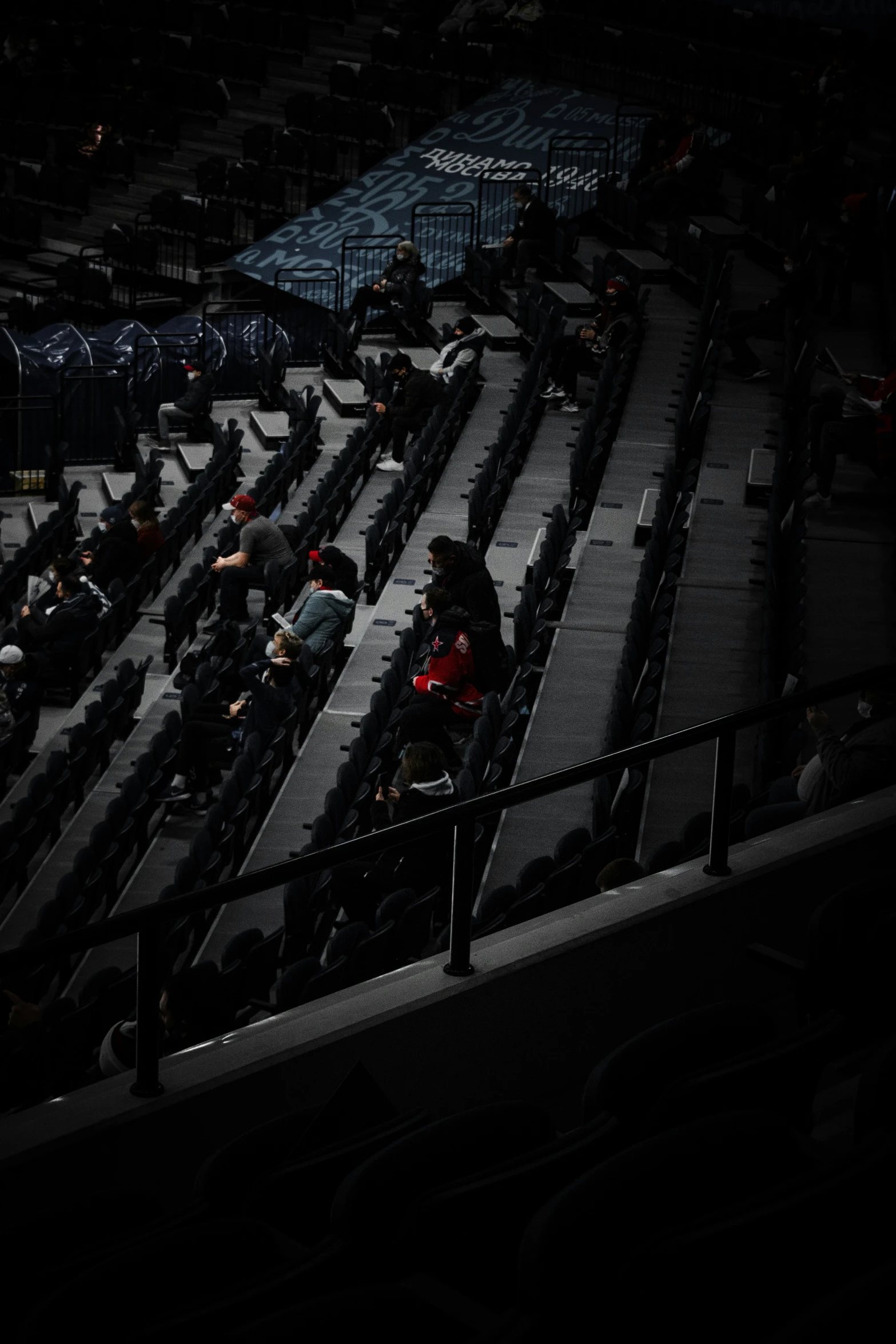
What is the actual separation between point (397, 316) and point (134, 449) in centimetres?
333

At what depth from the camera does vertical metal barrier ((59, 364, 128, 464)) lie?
46.4 ft

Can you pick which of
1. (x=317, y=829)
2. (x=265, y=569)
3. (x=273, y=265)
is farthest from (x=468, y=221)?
(x=317, y=829)

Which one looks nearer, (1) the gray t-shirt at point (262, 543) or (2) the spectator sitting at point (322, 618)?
(2) the spectator sitting at point (322, 618)

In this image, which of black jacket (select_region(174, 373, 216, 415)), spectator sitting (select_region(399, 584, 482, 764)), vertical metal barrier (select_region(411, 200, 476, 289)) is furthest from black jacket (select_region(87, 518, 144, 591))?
vertical metal barrier (select_region(411, 200, 476, 289))

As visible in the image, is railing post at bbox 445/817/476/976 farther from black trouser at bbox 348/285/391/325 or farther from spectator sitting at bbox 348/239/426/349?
black trouser at bbox 348/285/391/325

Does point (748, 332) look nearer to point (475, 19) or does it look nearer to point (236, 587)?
point (236, 587)

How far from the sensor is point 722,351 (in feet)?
44.3

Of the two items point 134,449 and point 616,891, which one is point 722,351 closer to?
point 134,449

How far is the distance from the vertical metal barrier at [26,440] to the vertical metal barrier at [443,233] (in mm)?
4521

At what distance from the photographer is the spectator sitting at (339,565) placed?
9310 millimetres

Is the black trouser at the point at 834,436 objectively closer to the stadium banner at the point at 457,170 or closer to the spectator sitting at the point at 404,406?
the spectator sitting at the point at 404,406

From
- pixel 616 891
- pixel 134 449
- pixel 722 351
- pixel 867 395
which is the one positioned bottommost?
pixel 134 449

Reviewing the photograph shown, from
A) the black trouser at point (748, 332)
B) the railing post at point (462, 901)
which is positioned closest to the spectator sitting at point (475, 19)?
the black trouser at point (748, 332)

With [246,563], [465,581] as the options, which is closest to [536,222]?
[246,563]
